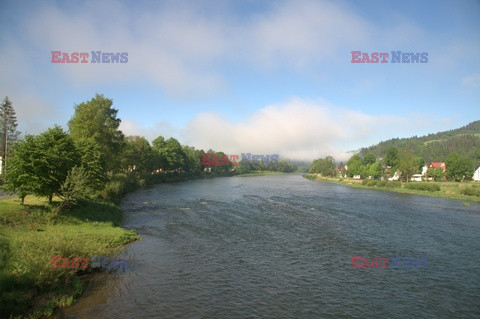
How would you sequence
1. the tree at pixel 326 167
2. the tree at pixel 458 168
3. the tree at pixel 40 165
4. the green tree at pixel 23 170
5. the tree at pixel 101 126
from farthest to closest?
the tree at pixel 326 167
the tree at pixel 458 168
the tree at pixel 101 126
the tree at pixel 40 165
the green tree at pixel 23 170

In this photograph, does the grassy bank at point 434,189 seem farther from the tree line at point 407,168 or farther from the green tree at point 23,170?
the green tree at point 23,170

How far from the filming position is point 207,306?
638 inches

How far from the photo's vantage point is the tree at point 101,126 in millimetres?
53875

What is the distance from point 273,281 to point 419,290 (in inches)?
374

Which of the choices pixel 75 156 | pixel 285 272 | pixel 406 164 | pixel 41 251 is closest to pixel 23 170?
pixel 75 156

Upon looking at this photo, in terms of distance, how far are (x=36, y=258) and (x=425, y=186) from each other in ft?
292

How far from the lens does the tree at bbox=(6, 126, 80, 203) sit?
2578 centimetres

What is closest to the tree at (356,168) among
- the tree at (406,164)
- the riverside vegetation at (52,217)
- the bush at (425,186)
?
the tree at (406,164)

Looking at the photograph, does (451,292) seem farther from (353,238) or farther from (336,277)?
(353,238)

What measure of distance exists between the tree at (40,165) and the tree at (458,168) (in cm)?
12262

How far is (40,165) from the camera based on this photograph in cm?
2697

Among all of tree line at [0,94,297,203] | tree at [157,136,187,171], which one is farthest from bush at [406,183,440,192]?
tree at [157,136,187,171]

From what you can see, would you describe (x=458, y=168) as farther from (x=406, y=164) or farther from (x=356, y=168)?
(x=356, y=168)

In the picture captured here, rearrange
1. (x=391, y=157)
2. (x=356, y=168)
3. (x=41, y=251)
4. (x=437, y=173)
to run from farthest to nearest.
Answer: (x=356, y=168), (x=391, y=157), (x=437, y=173), (x=41, y=251)
